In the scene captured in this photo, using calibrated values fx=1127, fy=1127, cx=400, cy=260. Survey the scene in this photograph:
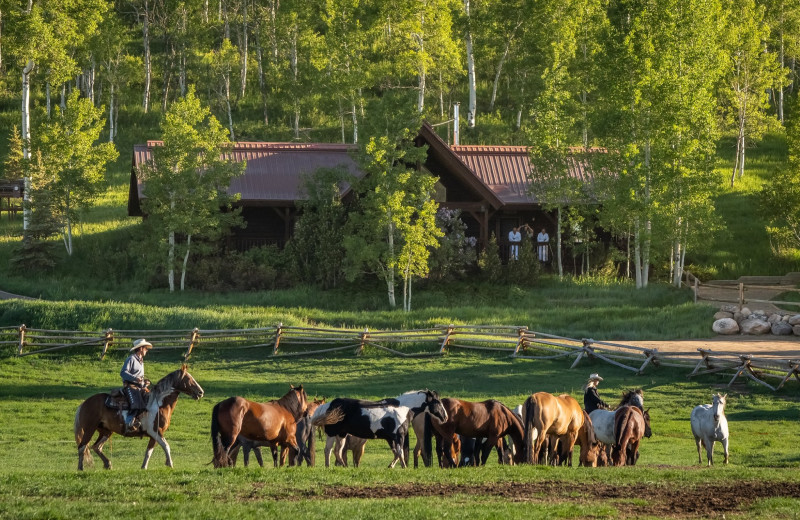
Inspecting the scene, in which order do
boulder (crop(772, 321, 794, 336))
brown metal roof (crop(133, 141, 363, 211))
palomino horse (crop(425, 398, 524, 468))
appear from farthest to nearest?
brown metal roof (crop(133, 141, 363, 211)) < boulder (crop(772, 321, 794, 336)) < palomino horse (crop(425, 398, 524, 468))

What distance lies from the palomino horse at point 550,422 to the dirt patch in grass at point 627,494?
10.5 feet

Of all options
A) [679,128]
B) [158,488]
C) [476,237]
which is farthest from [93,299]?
[158,488]

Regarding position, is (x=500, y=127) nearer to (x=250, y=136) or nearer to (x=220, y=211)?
(x=250, y=136)

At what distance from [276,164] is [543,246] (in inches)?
506

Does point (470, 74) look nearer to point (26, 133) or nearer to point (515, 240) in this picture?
point (515, 240)

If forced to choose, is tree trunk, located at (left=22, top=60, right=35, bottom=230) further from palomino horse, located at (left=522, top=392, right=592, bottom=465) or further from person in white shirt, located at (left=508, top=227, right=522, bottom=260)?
palomino horse, located at (left=522, top=392, right=592, bottom=465)

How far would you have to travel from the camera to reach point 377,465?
825 inches

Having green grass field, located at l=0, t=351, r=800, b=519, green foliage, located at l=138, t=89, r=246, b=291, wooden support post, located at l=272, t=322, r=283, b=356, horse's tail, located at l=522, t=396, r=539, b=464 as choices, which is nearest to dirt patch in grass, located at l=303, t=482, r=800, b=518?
green grass field, located at l=0, t=351, r=800, b=519

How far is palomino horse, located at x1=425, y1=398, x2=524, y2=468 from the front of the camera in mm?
19625

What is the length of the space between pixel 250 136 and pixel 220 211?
1964 cm

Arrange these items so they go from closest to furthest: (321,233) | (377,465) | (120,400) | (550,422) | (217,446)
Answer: (217,446) < (120,400) < (550,422) < (377,465) < (321,233)

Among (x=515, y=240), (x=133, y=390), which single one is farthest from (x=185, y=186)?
(x=133, y=390)

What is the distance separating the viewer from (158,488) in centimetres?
1566

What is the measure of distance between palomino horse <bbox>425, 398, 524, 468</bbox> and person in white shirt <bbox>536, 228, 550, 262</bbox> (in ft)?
104
